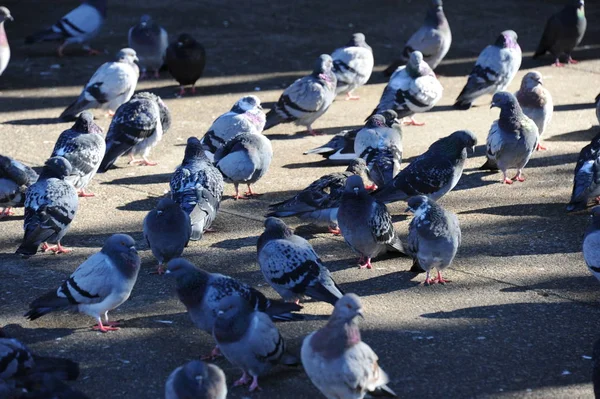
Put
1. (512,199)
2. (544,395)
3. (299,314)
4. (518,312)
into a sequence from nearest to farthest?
(544,395), (299,314), (518,312), (512,199)

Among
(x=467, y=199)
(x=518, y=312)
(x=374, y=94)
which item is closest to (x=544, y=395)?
(x=518, y=312)

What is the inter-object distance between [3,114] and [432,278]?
20.0ft

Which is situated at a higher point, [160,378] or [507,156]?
[507,156]

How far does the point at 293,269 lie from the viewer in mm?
5738

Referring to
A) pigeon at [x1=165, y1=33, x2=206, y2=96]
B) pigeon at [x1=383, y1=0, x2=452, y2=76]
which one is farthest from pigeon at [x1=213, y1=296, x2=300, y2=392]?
pigeon at [x1=383, y1=0, x2=452, y2=76]

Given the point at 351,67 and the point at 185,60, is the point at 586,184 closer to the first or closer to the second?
the point at 351,67

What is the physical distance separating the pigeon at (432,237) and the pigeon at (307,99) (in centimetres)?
350

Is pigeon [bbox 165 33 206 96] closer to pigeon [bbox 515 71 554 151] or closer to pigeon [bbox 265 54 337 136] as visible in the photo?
pigeon [bbox 265 54 337 136]

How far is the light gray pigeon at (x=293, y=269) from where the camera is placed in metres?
5.66

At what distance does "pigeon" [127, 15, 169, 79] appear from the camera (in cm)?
1180

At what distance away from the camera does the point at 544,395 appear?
4.92 metres

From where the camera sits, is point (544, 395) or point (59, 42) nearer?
point (544, 395)

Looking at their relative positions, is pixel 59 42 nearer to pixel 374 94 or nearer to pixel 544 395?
pixel 374 94

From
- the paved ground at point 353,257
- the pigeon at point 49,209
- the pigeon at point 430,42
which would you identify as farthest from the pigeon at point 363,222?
the pigeon at point 430,42
